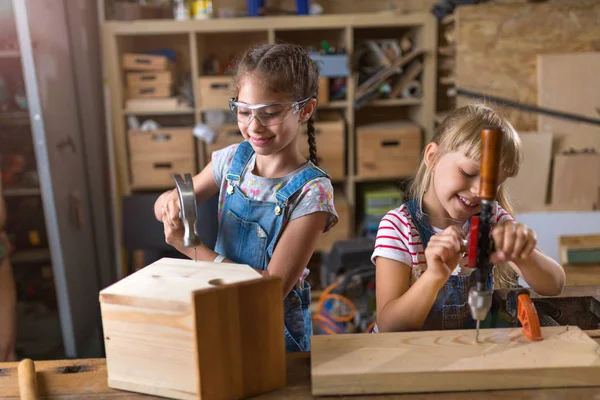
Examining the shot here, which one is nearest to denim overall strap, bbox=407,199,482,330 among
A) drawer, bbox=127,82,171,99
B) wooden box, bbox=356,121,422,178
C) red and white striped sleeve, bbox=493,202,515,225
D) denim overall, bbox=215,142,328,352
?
red and white striped sleeve, bbox=493,202,515,225

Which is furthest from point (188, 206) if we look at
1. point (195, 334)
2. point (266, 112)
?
point (266, 112)

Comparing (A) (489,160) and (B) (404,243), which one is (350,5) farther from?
(A) (489,160)

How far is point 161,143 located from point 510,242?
2.88 metres

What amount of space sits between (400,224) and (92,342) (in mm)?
2665

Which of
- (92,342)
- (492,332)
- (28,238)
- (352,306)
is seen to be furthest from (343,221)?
(492,332)

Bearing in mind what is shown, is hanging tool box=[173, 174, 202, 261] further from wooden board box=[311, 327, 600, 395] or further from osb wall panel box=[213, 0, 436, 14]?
osb wall panel box=[213, 0, 436, 14]

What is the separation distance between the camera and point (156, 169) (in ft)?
Answer: 11.5

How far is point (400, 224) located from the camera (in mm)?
1277

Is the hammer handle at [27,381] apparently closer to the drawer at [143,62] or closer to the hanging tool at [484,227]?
the hanging tool at [484,227]

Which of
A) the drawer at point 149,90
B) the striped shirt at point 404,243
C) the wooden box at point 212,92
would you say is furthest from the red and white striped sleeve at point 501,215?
the drawer at point 149,90

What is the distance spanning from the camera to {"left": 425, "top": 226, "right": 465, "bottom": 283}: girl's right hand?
0.95 meters

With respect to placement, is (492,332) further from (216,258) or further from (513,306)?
(216,258)

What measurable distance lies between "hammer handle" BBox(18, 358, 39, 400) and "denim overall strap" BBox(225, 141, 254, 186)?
642 millimetres

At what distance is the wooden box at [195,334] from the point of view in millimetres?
819
